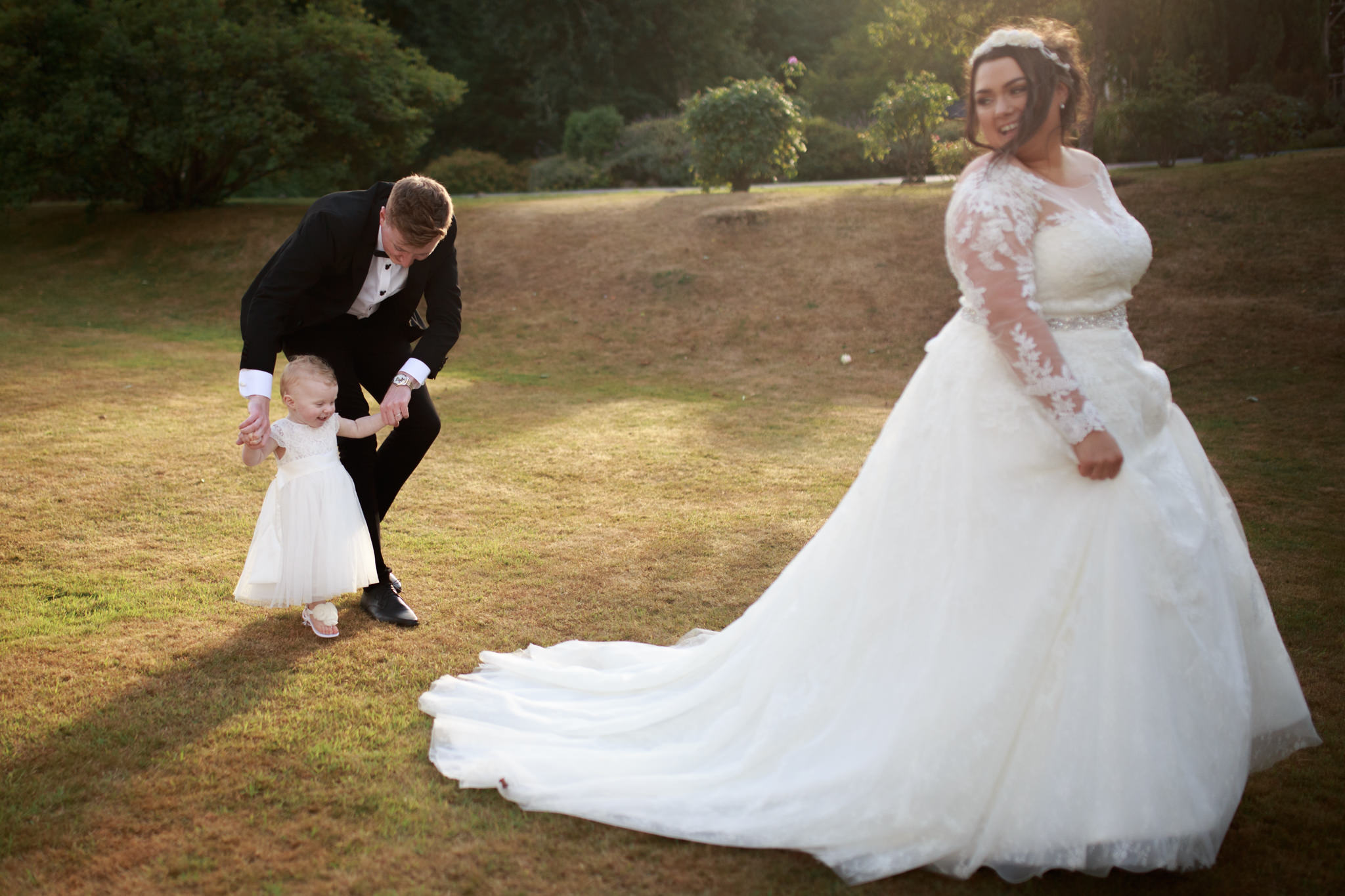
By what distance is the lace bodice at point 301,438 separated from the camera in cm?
360

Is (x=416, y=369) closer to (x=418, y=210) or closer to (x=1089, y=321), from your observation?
(x=418, y=210)

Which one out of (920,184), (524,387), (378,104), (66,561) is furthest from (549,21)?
(66,561)

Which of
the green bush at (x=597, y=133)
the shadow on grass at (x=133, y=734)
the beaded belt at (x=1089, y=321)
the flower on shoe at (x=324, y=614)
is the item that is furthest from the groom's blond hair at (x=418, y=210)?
the green bush at (x=597, y=133)

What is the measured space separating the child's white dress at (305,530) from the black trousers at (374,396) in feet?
0.70

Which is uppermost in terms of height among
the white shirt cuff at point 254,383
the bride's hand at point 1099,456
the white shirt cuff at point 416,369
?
the white shirt cuff at point 254,383

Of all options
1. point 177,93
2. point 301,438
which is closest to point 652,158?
point 177,93

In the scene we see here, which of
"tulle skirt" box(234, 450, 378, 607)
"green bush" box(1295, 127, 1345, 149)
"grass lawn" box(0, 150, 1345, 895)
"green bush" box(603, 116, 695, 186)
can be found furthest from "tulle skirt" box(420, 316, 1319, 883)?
"green bush" box(603, 116, 695, 186)

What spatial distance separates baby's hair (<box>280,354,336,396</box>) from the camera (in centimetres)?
356

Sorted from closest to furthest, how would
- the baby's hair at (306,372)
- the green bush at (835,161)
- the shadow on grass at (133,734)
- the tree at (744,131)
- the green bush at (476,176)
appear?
the shadow on grass at (133,734), the baby's hair at (306,372), the tree at (744,131), the green bush at (835,161), the green bush at (476,176)

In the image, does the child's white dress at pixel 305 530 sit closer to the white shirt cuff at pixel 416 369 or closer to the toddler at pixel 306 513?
the toddler at pixel 306 513

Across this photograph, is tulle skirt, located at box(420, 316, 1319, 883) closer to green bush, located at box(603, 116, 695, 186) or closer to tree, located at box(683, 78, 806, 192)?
tree, located at box(683, 78, 806, 192)

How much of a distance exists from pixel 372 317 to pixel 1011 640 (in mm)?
2854

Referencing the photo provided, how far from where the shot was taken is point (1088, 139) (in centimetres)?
1504

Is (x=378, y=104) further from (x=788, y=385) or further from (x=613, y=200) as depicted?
(x=788, y=385)
